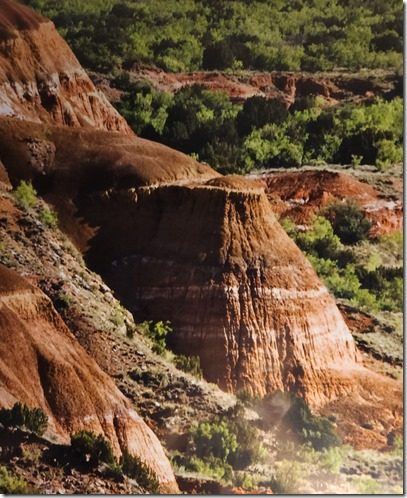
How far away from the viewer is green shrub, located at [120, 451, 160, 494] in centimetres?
1730

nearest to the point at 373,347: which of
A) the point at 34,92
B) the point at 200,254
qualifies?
the point at 200,254

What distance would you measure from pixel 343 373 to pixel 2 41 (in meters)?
5.24

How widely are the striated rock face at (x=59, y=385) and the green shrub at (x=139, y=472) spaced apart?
0.09 metres

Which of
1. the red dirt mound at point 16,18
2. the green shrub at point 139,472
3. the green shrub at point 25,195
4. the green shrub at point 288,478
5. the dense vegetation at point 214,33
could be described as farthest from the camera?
the red dirt mound at point 16,18

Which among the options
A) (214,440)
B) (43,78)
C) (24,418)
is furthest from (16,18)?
(214,440)

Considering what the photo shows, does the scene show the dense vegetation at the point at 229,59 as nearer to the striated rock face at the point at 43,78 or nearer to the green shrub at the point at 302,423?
the striated rock face at the point at 43,78

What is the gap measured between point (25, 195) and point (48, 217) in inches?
13.0

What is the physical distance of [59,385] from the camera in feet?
57.6

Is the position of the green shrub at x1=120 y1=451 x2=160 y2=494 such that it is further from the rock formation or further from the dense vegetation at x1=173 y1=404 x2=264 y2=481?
the rock formation

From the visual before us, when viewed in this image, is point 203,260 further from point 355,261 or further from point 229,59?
point 229,59

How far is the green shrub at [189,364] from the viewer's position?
18.5m

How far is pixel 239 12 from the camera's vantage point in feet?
67.4

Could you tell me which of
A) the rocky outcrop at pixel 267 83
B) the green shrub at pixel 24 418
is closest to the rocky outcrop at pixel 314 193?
the rocky outcrop at pixel 267 83

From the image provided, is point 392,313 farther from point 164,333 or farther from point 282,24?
point 282,24
